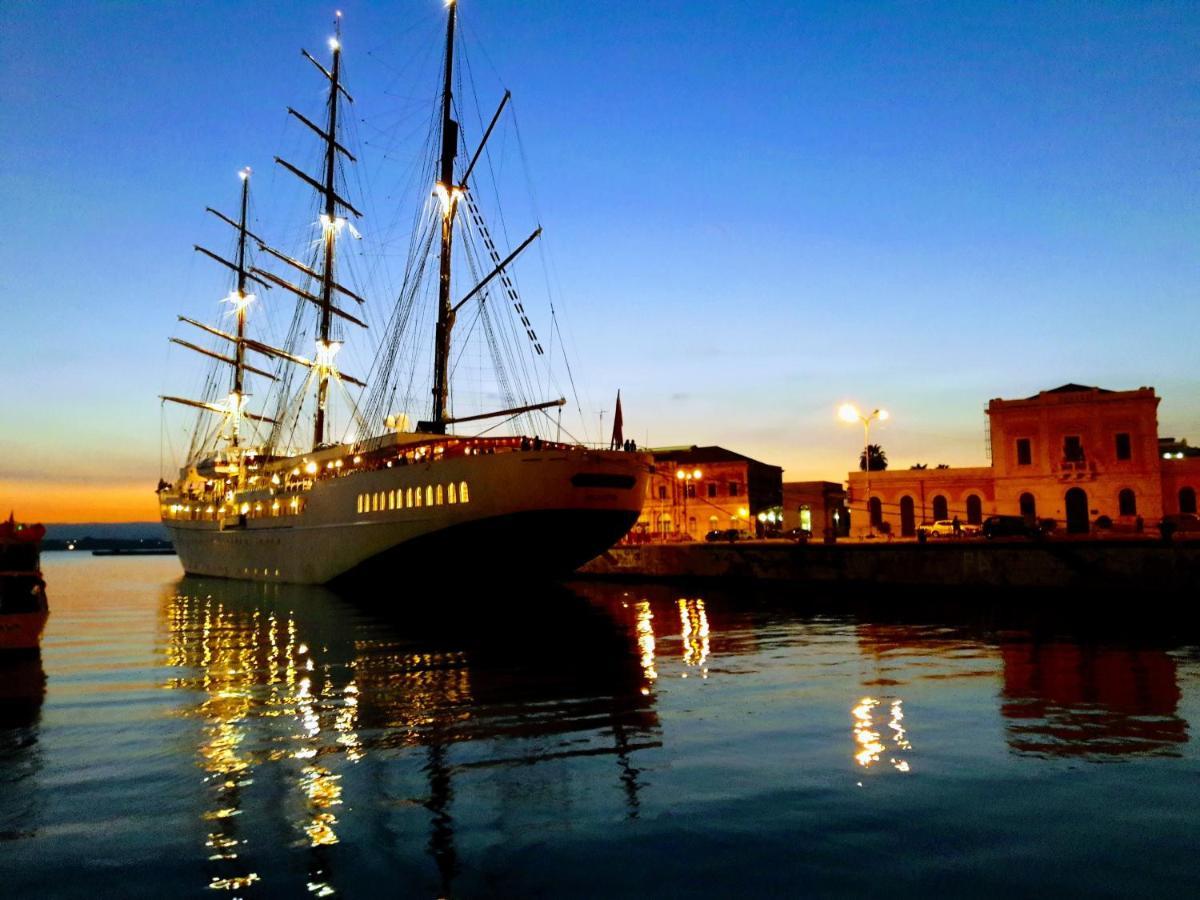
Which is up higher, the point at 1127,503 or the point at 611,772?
the point at 1127,503

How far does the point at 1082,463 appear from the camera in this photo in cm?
5303

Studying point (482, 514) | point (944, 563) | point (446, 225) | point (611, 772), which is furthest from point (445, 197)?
point (611, 772)

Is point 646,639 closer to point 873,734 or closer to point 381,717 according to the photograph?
point 381,717

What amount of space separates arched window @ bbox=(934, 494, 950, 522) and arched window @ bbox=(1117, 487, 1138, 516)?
1060 cm

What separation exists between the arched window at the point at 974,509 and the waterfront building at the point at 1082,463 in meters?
0.07

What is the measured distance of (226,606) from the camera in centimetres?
4266

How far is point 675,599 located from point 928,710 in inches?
1058

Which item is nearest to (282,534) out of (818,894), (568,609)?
(568,609)

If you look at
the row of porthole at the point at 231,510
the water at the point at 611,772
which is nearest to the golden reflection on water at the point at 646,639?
the water at the point at 611,772

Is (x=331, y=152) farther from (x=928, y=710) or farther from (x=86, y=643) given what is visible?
(x=928, y=710)

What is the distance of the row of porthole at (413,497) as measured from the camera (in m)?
38.7

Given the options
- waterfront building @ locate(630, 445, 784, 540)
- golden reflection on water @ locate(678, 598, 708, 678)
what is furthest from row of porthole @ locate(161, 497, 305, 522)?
waterfront building @ locate(630, 445, 784, 540)

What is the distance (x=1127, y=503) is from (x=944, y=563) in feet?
68.5

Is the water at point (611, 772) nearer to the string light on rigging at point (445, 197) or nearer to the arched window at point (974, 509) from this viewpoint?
the string light on rigging at point (445, 197)
